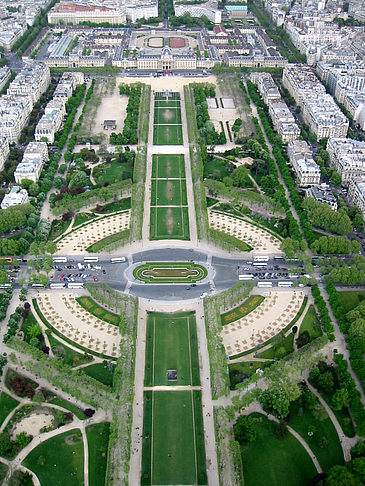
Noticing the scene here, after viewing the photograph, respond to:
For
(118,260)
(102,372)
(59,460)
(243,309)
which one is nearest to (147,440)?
(59,460)

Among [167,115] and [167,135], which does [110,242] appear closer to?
[167,135]

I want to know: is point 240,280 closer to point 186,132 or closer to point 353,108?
point 186,132

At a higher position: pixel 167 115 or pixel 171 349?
pixel 167 115

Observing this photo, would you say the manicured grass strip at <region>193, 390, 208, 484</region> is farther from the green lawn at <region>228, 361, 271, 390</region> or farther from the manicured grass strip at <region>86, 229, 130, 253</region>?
the manicured grass strip at <region>86, 229, 130, 253</region>

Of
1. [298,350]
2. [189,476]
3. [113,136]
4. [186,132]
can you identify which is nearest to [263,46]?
[186,132]

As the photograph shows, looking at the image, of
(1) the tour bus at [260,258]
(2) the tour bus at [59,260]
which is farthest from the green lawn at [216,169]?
(2) the tour bus at [59,260]

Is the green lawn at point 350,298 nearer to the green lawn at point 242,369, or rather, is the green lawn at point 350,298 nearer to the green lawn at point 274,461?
the green lawn at point 242,369

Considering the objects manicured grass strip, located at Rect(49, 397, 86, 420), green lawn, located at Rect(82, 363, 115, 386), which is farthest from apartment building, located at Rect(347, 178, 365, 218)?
manicured grass strip, located at Rect(49, 397, 86, 420)
